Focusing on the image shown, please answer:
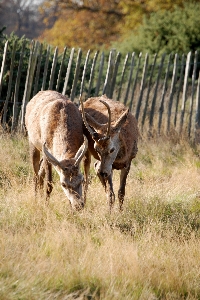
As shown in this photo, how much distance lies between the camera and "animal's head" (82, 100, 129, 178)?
7527 mm

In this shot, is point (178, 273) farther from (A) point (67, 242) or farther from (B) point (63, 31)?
(B) point (63, 31)

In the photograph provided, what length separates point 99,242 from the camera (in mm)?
6477

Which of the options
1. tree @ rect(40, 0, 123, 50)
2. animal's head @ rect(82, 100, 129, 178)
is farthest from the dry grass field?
tree @ rect(40, 0, 123, 50)

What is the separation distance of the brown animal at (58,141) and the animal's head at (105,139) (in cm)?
23

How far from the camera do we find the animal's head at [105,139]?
7527 millimetres

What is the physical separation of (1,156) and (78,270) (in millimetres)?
4329

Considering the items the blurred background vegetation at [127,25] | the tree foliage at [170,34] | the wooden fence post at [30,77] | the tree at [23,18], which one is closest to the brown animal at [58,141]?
the wooden fence post at [30,77]

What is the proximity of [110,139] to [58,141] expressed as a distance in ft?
2.15

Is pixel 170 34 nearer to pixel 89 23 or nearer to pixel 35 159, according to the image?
pixel 89 23

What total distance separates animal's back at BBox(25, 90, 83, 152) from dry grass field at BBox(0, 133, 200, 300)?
712 millimetres

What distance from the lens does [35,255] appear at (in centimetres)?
570

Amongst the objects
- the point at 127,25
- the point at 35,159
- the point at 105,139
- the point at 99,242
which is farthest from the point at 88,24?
the point at 99,242

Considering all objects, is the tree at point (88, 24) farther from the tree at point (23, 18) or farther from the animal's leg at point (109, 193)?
the animal's leg at point (109, 193)

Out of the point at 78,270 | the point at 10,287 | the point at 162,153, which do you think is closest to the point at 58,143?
the point at 78,270
